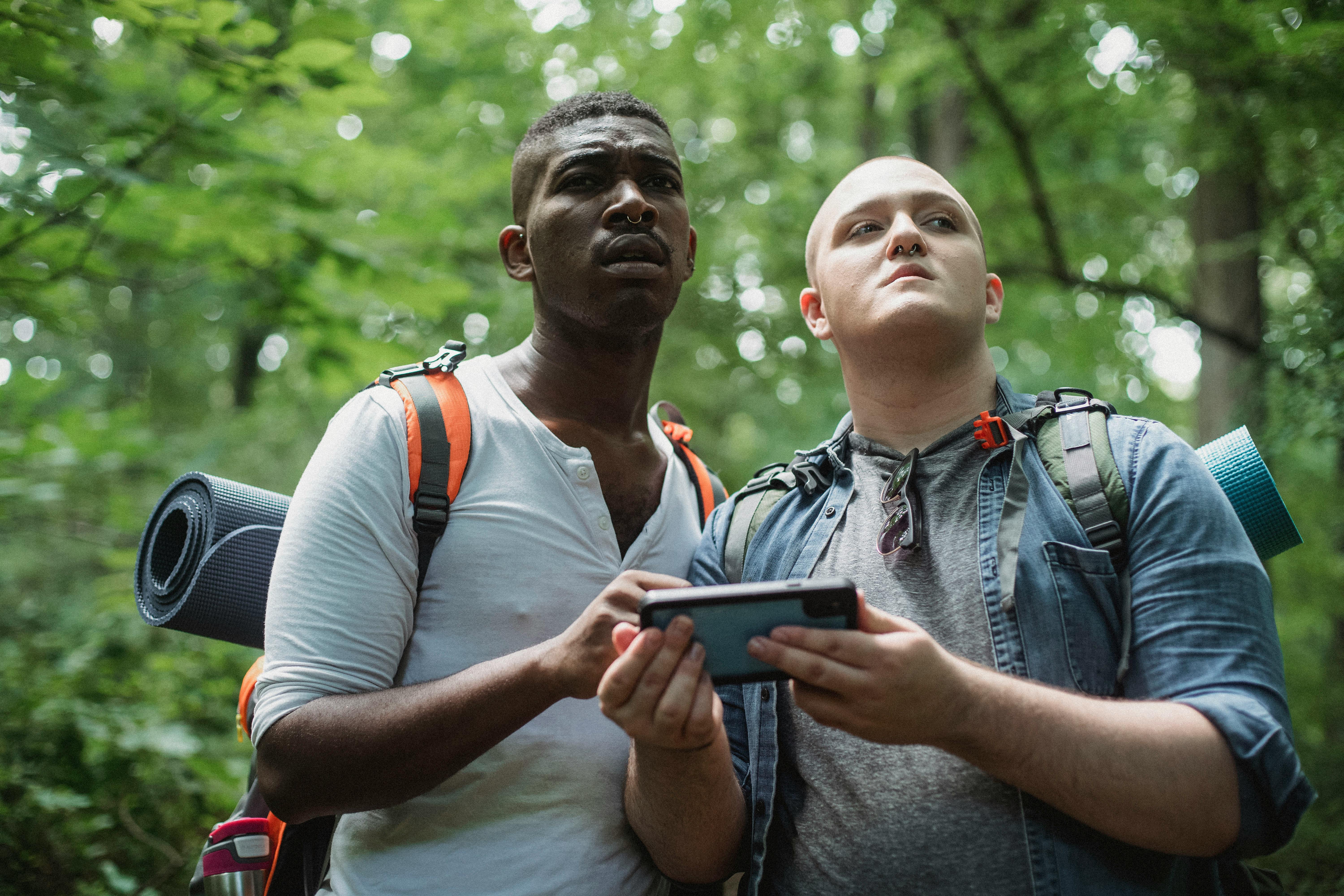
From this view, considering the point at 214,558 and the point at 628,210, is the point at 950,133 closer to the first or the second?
the point at 628,210

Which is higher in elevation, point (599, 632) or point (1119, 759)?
point (599, 632)

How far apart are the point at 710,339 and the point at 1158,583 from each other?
5.71m

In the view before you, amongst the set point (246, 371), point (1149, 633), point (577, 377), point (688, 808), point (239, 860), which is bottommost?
point (239, 860)

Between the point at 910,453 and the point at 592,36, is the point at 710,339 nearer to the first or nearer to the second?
the point at 592,36

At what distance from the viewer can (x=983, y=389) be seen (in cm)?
243

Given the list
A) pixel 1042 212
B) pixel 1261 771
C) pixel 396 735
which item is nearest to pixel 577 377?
pixel 396 735

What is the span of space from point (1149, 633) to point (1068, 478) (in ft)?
1.29

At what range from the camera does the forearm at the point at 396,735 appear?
1.98m

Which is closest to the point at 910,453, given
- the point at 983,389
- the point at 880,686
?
the point at 983,389

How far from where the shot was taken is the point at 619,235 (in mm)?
2617

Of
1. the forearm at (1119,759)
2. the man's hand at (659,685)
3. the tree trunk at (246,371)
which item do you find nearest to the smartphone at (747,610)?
the man's hand at (659,685)

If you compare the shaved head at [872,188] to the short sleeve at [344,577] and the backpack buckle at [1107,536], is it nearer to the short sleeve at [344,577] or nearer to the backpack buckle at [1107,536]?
the backpack buckle at [1107,536]

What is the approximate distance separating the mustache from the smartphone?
1.27m

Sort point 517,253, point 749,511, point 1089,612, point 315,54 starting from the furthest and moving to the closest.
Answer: point 315,54 < point 517,253 < point 749,511 < point 1089,612
